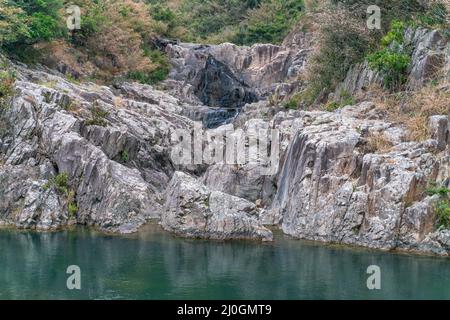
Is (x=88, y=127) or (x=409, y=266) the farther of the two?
(x=88, y=127)

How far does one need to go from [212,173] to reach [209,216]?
20.5 feet

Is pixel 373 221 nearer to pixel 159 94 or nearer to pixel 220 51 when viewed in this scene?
pixel 159 94

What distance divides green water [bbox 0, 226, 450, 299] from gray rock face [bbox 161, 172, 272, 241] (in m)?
0.51

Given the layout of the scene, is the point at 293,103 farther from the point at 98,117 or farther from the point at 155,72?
the point at 155,72

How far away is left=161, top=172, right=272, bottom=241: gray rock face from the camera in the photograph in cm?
2633

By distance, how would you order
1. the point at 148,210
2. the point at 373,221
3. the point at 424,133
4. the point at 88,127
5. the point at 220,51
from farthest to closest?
the point at 220,51 → the point at 88,127 → the point at 148,210 → the point at 424,133 → the point at 373,221

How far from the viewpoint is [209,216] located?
26.7 m

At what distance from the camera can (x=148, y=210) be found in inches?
1185

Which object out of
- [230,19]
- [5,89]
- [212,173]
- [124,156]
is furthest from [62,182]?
[230,19]

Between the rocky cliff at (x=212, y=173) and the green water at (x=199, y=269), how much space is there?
3.91ft

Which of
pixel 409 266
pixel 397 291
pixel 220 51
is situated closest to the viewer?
pixel 397 291

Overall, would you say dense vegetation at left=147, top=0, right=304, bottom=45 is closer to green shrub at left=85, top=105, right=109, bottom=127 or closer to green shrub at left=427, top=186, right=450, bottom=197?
green shrub at left=85, top=105, right=109, bottom=127

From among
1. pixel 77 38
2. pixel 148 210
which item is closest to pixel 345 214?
pixel 148 210

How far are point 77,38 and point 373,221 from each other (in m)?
28.1
